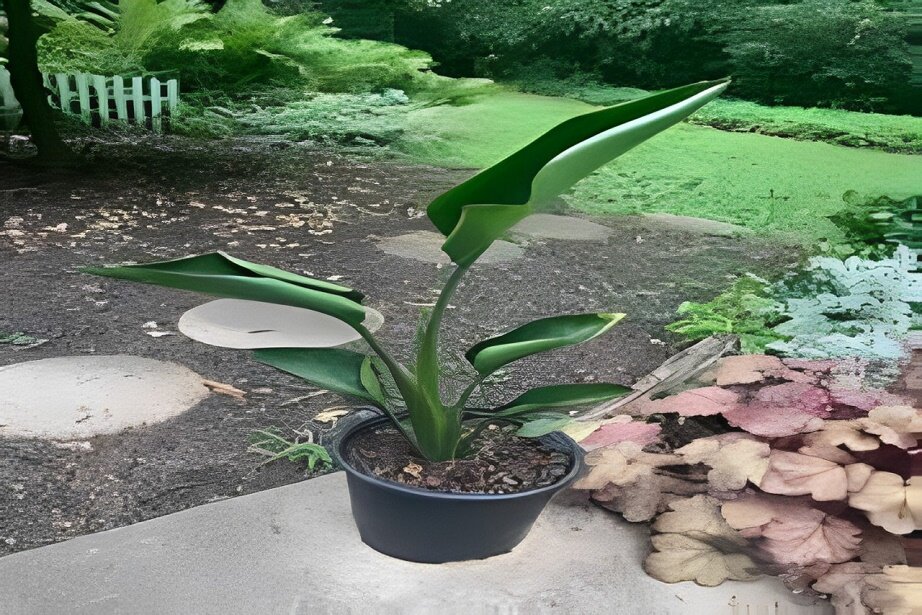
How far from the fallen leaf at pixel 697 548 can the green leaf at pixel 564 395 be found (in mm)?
302

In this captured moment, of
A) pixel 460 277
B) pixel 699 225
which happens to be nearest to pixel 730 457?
pixel 460 277

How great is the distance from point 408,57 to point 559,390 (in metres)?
6.70

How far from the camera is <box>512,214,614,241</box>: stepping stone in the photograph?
4.41m

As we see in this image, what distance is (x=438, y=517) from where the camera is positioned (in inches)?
64.5

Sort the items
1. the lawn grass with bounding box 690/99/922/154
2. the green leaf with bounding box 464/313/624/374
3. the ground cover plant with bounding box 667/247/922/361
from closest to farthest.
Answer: the green leaf with bounding box 464/313/624/374
the ground cover plant with bounding box 667/247/922/361
the lawn grass with bounding box 690/99/922/154

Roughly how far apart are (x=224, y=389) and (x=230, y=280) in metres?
1.22

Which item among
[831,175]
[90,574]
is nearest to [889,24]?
[831,175]

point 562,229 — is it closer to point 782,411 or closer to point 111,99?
point 782,411

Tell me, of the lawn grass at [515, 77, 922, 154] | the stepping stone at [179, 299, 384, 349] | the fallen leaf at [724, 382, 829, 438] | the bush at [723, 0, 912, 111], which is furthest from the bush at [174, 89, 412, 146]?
the fallen leaf at [724, 382, 829, 438]

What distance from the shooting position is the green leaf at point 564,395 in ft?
5.43

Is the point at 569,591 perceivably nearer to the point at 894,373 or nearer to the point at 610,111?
the point at 610,111

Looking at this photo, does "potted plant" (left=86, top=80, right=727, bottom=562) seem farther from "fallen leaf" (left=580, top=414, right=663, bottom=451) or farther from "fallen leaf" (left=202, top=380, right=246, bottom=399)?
"fallen leaf" (left=202, top=380, right=246, bottom=399)

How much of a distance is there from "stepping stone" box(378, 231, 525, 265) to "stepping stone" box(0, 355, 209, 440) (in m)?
1.50

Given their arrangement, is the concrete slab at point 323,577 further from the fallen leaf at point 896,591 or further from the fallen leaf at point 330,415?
the fallen leaf at point 330,415
